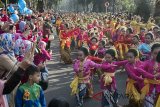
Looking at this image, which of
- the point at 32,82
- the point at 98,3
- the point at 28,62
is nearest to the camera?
the point at 28,62

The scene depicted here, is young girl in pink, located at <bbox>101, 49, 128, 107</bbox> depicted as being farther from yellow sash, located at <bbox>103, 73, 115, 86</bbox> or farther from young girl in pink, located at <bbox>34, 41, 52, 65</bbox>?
young girl in pink, located at <bbox>34, 41, 52, 65</bbox>

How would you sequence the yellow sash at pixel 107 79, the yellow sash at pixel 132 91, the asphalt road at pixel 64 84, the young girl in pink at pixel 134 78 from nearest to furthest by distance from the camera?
1. the young girl in pink at pixel 134 78
2. the yellow sash at pixel 132 91
3. the yellow sash at pixel 107 79
4. the asphalt road at pixel 64 84

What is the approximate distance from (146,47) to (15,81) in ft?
20.8

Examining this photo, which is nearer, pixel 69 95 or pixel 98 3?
pixel 69 95

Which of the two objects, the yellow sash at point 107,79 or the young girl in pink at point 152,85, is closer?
the young girl in pink at point 152,85

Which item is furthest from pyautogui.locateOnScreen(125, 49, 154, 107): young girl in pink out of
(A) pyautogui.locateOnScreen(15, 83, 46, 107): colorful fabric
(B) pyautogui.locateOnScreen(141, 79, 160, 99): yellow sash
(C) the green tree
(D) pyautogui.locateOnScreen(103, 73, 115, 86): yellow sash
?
(C) the green tree

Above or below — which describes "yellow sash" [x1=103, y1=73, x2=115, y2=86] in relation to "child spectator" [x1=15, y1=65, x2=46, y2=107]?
below

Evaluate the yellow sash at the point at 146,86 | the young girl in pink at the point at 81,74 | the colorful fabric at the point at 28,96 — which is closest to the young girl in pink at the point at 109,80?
the young girl in pink at the point at 81,74

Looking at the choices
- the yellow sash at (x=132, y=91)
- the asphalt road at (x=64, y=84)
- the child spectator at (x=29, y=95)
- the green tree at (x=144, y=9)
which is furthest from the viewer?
the green tree at (x=144, y=9)

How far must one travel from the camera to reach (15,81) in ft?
13.1

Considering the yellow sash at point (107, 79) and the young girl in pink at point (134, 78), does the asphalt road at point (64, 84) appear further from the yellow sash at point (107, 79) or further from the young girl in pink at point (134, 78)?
the young girl in pink at point (134, 78)

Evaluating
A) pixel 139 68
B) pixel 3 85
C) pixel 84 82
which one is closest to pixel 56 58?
pixel 84 82

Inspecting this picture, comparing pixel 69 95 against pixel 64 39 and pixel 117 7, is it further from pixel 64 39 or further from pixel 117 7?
pixel 117 7

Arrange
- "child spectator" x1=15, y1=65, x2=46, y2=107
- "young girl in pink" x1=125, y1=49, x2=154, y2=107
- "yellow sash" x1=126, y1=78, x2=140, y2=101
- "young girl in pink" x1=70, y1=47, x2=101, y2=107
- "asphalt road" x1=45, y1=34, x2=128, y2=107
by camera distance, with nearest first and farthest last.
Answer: "child spectator" x1=15, y1=65, x2=46, y2=107, "young girl in pink" x1=125, y1=49, x2=154, y2=107, "yellow sash" x1=126, y1=78, x2=140, y2=101, "young girl in pink" x1=70, y1=47, x2=101, y2=107, "asphalt road" x1=45, y1=34, x2=128, y2=107
